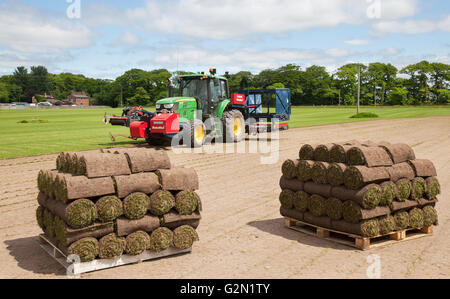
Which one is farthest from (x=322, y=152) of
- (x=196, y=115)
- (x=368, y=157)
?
(x=196, y=115)

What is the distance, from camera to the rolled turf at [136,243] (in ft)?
18.5

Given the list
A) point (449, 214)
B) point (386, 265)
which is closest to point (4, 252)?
point (386, 265)

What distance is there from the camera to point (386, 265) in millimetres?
5660

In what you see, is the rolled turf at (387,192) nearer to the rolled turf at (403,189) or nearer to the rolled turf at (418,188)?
the rolled turf at (403,189)

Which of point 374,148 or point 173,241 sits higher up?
point 374,148

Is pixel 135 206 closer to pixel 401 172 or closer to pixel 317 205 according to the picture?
pixel 317 205

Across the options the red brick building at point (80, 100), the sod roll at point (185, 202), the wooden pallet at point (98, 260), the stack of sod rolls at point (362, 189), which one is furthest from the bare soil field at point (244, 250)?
the red brick building at point (80, 100)

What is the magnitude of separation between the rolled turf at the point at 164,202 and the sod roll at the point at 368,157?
2.63 metres

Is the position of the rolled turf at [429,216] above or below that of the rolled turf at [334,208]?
below

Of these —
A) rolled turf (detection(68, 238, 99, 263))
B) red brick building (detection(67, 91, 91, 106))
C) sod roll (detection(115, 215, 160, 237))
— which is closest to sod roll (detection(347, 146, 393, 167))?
sod roll (detection(115, 215, 160, 237))

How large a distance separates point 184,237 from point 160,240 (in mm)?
366

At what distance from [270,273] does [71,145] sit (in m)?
14.6

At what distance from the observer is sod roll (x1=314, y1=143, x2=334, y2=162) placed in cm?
706

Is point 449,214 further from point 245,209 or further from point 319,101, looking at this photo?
point 319,101
